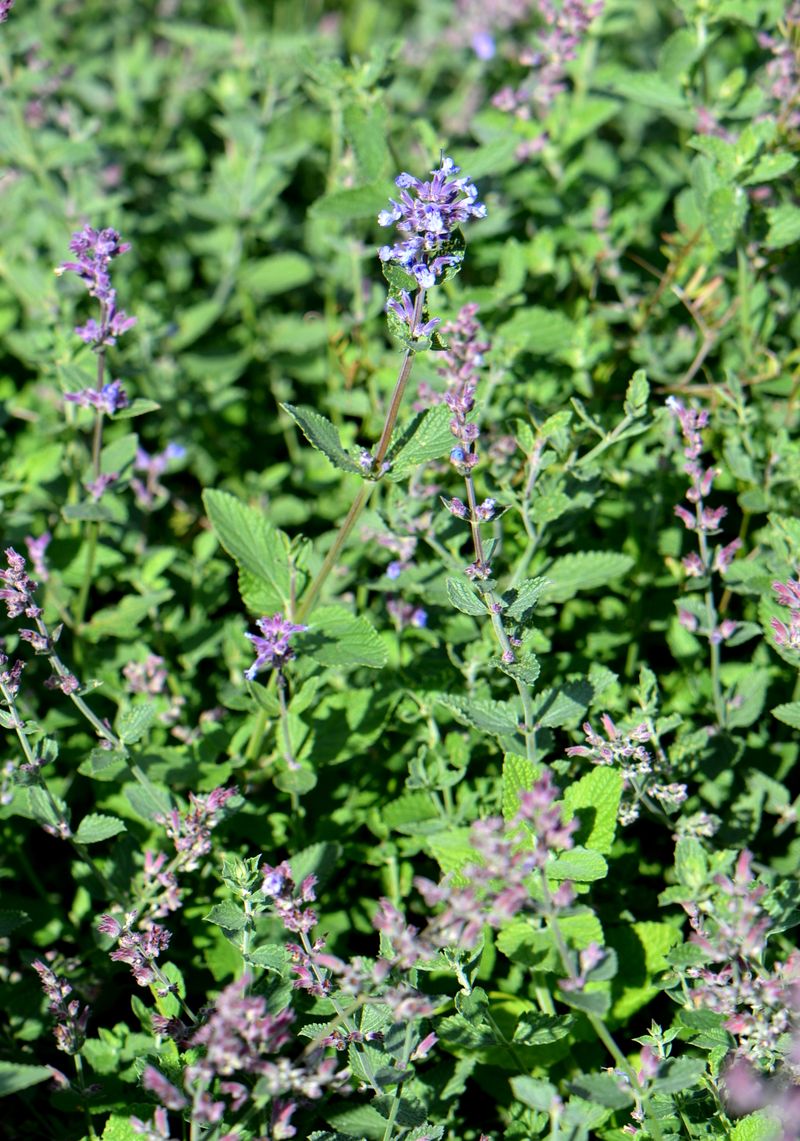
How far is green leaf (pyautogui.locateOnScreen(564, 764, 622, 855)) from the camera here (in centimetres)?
330

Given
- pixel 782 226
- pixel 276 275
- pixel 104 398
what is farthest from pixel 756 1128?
pixel 276 275

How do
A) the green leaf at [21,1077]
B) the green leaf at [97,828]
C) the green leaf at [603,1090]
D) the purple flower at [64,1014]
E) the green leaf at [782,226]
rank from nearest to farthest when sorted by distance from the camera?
the green leaf at [21,1077], the green leaf at [603,1090], the purple flower at [64,1014], the green leaf at [97,828], the green leaf at [782,226]

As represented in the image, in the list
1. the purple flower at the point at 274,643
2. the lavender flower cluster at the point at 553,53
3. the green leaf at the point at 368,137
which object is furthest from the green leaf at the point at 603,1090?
the lavender flower cluster at the point at 553,53

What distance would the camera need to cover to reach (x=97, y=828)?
344 centimetres

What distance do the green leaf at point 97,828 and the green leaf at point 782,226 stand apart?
3.34m

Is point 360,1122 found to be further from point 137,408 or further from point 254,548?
point 137,408

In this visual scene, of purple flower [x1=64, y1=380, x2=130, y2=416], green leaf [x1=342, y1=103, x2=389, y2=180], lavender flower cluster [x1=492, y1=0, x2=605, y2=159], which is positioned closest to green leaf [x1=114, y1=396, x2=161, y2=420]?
purple flower [x1=64, y1=380, x2=130, y2=416]

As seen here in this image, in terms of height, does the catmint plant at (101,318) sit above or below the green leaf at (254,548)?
above

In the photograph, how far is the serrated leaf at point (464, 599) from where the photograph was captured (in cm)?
315

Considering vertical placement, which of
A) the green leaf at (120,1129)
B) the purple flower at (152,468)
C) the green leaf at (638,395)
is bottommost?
the green leaf at (120,1129)

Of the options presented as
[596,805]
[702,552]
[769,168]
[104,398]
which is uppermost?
[769,168]

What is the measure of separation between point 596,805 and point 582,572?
892 millimetres

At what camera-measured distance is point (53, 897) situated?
163 inches

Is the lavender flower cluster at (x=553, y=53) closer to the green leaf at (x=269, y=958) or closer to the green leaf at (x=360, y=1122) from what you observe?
the green leaf at (x=269, y=958)
